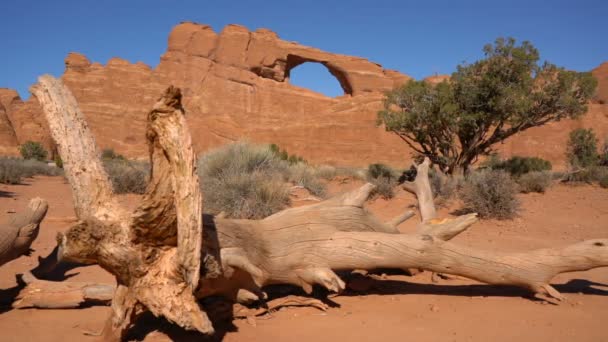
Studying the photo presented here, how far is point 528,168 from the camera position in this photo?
21.2 metres

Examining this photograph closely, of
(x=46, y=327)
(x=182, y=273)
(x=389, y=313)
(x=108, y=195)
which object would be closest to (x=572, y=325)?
(x=389, y=313)

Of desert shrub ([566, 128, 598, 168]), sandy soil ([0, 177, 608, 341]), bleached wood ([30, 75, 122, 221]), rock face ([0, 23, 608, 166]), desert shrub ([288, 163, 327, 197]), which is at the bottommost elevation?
sandy soil ([0, 177, 608, 341])

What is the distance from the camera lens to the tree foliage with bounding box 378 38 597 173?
15711mm

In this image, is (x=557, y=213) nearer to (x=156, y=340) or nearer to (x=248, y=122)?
(x=156, y=340)

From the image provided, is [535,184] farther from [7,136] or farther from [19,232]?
[7,136]

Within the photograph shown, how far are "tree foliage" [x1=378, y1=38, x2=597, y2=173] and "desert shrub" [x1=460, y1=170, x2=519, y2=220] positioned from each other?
22.1ft

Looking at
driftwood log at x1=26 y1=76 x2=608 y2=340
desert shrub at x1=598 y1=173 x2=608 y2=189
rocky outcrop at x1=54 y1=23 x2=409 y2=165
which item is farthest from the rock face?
driftwood log at x1=26 y1=76 x2=608 y2=340

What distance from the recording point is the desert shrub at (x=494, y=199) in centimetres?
937

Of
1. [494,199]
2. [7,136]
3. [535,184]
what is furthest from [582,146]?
[7,136]

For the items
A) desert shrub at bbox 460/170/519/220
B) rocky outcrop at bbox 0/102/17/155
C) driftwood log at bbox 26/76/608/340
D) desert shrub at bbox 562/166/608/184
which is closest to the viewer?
driftwood log at bbox 26/76/608/340

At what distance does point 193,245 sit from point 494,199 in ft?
28.4

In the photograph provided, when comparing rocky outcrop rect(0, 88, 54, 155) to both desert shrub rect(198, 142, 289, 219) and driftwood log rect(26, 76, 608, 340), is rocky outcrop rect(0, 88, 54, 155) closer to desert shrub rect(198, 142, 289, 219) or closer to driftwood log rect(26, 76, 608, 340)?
desert shrub rect(198, 142, 289, 219)

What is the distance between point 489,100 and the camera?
52.5ft

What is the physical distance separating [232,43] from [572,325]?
5105cm
